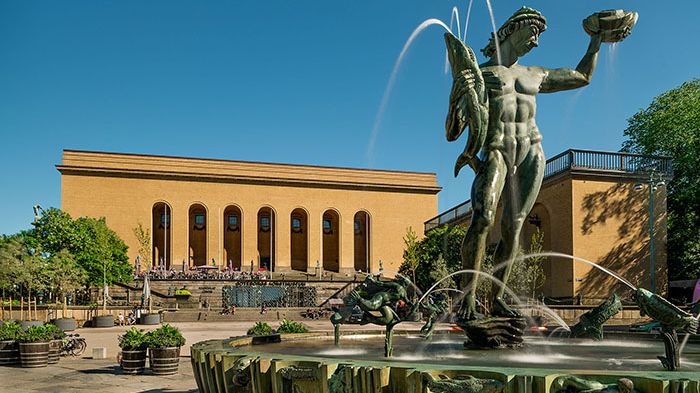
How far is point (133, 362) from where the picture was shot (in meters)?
11.8

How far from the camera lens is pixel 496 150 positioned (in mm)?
6406

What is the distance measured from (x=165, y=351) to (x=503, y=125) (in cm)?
774

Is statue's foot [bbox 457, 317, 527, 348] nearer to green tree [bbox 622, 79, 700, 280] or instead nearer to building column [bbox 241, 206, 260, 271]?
green tree [bbox 622, 79, 700, 280]

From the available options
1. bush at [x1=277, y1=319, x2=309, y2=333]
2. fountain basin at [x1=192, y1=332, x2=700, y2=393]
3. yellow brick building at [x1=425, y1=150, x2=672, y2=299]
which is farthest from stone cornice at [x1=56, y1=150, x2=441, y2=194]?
fountain basin at [x1=192, y1=332, x2=700, y2=393]

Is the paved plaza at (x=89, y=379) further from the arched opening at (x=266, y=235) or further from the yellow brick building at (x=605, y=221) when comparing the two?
the arched opening at (x=266, y=235)

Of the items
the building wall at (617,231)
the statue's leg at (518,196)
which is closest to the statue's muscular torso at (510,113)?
the statue's leg at (518,196)

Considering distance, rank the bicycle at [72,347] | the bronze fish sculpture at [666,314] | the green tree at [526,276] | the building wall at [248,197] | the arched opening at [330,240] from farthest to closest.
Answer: the arched opening at [330,240]
the building wall at [248,197]
the green tree at [526,276]
the bicycle at [72,347]
the bronze fish sculpture at [666,314]

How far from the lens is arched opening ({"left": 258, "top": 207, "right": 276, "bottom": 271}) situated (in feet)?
219

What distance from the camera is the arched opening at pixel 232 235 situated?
68.4m

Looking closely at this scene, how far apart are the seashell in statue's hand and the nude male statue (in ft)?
0.30

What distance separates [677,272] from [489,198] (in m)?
35.9

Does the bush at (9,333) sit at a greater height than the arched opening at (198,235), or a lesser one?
lesser

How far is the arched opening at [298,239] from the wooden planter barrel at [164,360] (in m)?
58.6

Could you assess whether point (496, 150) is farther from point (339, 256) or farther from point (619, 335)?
point (339, 256)
